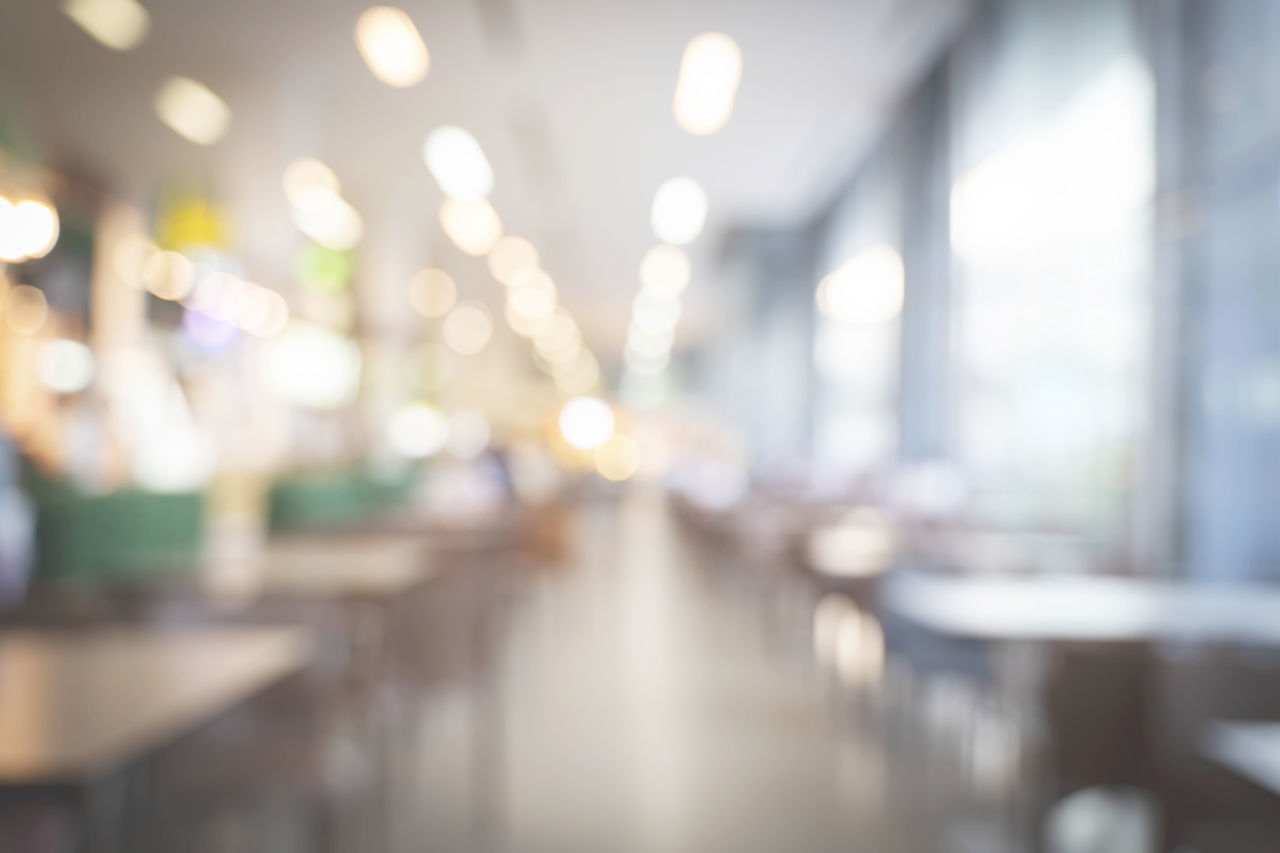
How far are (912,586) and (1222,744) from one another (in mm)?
1497

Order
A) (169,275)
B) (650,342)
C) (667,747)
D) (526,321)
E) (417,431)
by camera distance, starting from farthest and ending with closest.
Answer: (650,342), (526,321), (417,431), (169,275), (667,747)

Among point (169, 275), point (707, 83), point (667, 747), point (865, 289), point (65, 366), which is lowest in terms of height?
point (667, 747)

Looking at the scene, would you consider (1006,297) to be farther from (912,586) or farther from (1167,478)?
→ (912,586)

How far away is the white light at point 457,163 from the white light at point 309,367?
5.83ft

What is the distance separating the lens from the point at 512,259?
36.1 feet

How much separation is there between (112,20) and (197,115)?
3.37 metres

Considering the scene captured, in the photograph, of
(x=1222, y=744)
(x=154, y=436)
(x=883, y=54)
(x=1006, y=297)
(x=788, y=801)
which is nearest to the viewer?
(x=1222, y=744)

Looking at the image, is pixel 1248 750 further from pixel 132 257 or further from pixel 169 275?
pixel 132 257

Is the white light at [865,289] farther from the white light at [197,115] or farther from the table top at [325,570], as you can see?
the table top at [325,570]

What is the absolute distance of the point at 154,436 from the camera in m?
7.11

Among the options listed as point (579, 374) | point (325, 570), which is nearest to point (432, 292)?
point (325, 570)

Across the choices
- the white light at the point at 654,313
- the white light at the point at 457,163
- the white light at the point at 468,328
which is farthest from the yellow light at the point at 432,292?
the white light at the point at 457,163

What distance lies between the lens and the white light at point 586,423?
24.8 metres

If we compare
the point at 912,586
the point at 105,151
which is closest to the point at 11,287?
the point at 105,151
